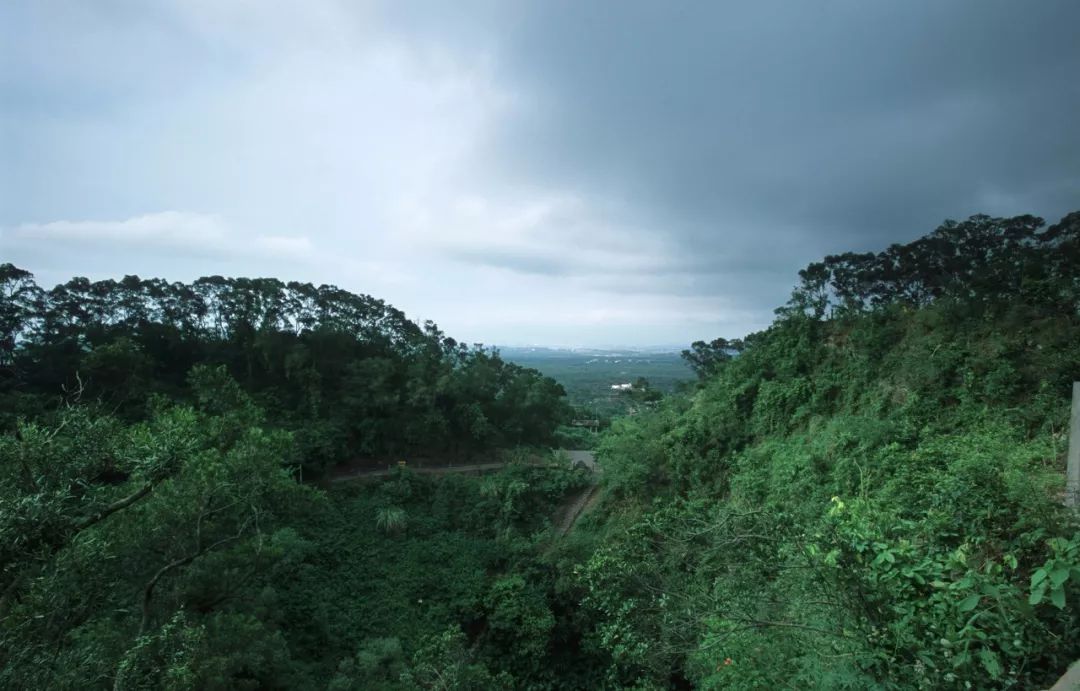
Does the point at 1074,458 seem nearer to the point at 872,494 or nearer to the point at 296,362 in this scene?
the point at 872,494

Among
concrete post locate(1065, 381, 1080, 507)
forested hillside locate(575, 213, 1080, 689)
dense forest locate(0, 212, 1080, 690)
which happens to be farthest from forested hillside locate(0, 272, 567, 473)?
concrete post locate(1065, 381, 1080, 507)

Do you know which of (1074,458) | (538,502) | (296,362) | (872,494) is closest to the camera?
(1074,458)

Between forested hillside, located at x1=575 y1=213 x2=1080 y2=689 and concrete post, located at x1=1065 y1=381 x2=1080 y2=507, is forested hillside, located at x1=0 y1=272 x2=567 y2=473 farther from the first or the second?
concrete post, located at x1=1065 y1=381 x2=1080 y2=507

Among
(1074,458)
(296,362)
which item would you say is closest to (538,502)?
(296,362)

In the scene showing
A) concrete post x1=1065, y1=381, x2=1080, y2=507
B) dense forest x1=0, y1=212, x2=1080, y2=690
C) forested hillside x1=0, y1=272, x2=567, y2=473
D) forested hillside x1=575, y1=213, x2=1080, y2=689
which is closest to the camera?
forested hillside x1=575, y1=213, x2=1080, y2=689

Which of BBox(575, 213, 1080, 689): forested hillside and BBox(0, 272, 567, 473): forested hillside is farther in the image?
BBox(0, 272, 567, 473): forested hillside

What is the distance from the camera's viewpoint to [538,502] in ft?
49.1

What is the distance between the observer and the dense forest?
3.11 m

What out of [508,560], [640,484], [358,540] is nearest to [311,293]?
[358,540]

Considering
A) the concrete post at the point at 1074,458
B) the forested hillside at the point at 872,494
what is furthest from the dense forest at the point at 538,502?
the concrete post at the point at 1074,458

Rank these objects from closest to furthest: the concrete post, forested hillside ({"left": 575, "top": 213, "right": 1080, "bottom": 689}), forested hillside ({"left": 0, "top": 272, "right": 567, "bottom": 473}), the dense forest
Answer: forested hillside ({"left": 575, "top": 213, "right": 1080, "bottom": 689}), the dense forest, the concrete post, forested hillside ({"left": 0, "top": 272, "right": 567, "bottom": 473})

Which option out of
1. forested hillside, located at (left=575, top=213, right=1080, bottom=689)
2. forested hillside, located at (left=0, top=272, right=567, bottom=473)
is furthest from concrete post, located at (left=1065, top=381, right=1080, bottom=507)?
forested hillside, located at (left=0, top=272, right=567, bottom=473)

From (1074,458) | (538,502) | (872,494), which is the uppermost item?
(1074,458)

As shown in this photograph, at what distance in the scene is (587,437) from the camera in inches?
1077
